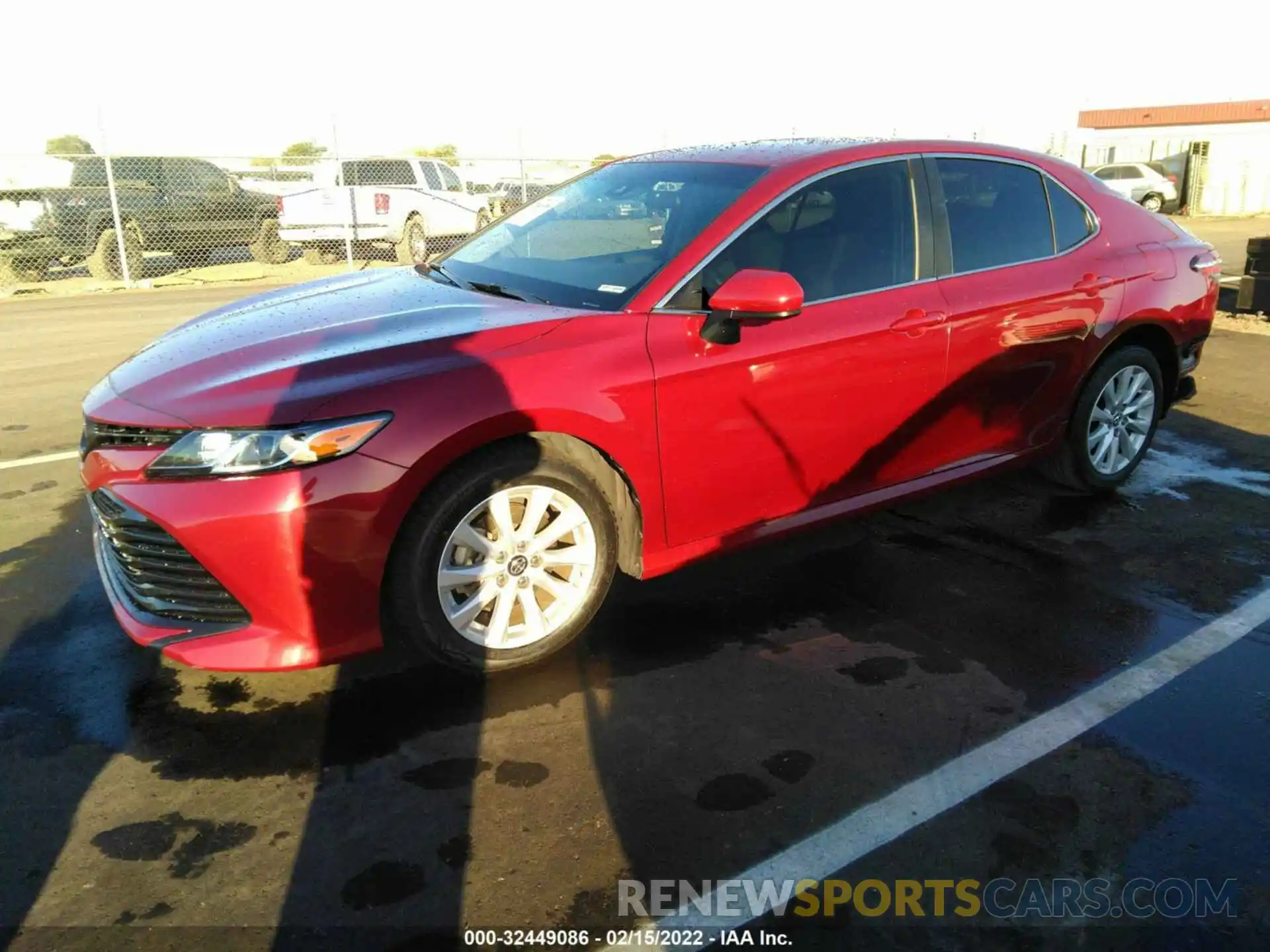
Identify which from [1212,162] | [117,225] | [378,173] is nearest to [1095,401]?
[117,225]

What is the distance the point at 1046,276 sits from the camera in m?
4.37

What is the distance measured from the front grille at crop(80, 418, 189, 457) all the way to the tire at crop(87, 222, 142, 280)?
42.3 feet

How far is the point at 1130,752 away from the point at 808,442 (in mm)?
1471

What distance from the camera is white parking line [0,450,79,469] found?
18.1ft

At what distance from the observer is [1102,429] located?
16.0 feet

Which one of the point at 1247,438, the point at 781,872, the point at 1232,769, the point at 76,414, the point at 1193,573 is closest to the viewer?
the point at 781,872

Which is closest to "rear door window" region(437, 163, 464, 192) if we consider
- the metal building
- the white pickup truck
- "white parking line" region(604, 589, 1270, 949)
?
the white pickup truck

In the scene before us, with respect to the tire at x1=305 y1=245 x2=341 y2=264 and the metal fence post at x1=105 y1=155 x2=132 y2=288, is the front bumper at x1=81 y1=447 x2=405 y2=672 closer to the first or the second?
the metal fence post at x1=105 y1=155 x2=132 y2=288

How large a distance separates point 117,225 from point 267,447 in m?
13.4

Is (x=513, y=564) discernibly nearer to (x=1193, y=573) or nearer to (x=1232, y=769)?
(x=1232, y=769)

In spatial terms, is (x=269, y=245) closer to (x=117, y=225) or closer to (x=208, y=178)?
(x=208, y=178)

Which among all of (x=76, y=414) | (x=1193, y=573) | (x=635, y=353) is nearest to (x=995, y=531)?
(x=1193, y=573)

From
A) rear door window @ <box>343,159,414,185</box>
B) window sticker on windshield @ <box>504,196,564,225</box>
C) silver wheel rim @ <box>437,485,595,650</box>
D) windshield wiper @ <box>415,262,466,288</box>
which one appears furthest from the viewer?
rear door window @ <box>343,159,414,185</box>

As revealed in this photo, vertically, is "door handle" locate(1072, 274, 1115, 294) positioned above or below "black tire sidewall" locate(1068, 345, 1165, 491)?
above
